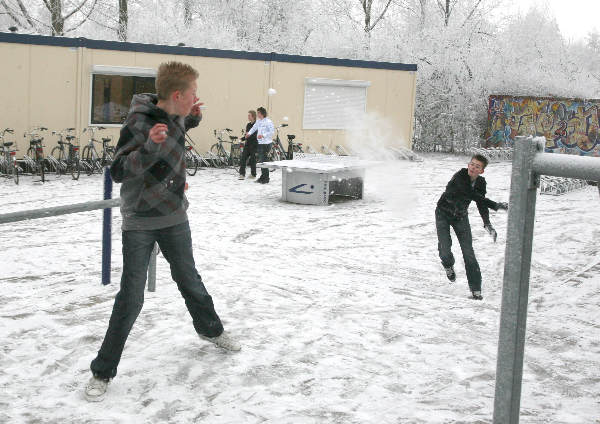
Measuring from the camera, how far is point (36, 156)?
53.5 feet

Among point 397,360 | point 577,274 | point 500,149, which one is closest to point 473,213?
point 577,274

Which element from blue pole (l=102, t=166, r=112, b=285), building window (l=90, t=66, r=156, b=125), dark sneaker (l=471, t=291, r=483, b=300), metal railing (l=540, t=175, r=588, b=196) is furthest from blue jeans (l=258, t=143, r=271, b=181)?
blue pole (l=102, t=166, r=112, b=285)

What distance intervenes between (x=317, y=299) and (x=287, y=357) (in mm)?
1712

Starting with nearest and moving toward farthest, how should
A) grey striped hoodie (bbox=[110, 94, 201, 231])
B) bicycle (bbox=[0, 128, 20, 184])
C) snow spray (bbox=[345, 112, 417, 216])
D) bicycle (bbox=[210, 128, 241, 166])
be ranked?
grey striped hoodie (bbox=[110, 94, 201, 231]), snow spray (bbox=[345, 112, 417, 216]), bicycle (bbox=[0, 128, 20, 184]), bicycle (bbox=[210, 128, 241, 166])

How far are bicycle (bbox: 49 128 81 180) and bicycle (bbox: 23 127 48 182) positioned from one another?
14.5 inches

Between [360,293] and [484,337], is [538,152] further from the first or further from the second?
[360,293]

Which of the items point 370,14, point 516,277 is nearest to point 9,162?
point 516,277

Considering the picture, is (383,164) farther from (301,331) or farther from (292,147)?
(301,331)

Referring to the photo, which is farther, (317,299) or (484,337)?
(317,299)

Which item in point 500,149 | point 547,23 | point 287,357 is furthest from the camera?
point 547,23

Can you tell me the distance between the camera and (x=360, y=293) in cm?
711

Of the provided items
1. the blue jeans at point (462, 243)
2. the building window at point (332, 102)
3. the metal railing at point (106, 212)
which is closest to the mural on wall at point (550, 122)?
the building window at point (332, 102)

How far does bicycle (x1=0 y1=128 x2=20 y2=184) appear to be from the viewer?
49.9 feet

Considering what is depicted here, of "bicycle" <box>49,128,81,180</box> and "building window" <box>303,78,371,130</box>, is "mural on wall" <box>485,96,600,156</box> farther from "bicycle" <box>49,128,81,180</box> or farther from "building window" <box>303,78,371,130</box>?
"bicycle" <box>49,128,81,180</box>
